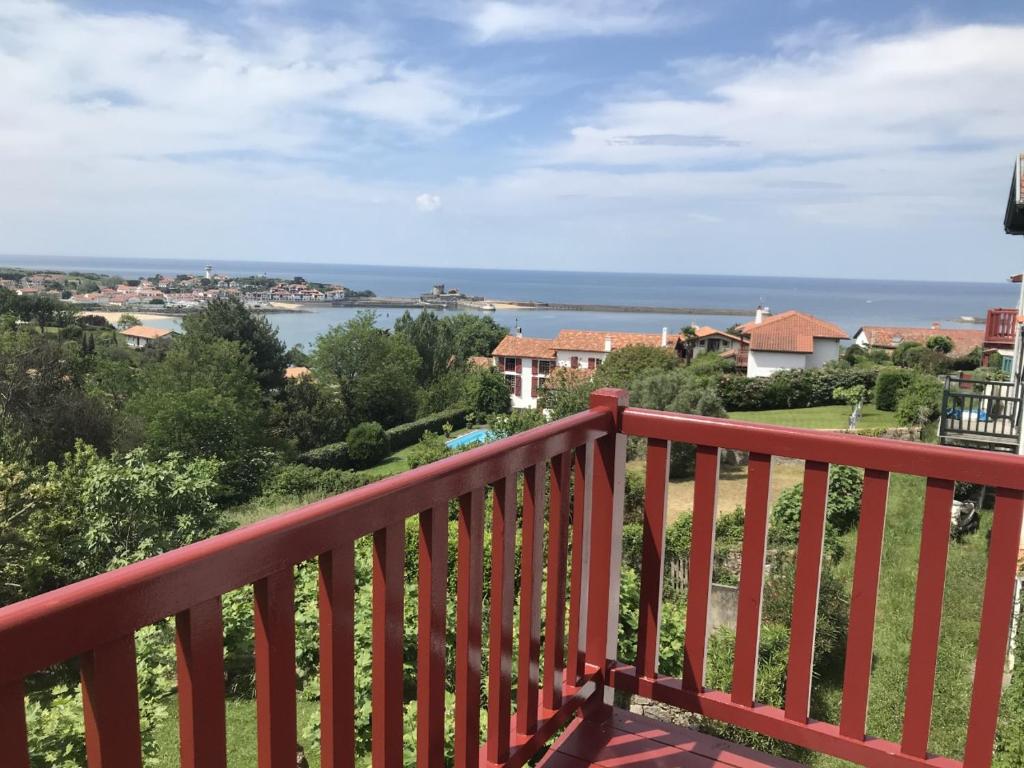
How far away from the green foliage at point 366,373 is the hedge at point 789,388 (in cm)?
2072

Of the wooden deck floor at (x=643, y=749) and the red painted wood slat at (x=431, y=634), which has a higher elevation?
the red painted wood slat at (x=431, y=634)

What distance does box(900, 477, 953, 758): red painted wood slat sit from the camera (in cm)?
164

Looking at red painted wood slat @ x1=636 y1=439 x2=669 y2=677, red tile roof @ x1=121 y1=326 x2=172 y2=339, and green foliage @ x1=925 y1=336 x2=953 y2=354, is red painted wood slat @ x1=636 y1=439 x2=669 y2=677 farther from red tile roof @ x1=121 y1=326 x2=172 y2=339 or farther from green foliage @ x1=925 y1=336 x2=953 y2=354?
red tile roof @ x1=121 y1=326 x2=172 y2=339

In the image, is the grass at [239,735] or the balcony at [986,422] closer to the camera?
the grass at [239,735]

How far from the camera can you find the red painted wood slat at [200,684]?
3.01ft

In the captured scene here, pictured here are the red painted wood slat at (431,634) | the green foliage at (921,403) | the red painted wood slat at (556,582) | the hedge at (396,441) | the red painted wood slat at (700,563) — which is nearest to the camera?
the red painted wood slat at (431,634)

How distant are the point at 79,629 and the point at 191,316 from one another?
4487 cm

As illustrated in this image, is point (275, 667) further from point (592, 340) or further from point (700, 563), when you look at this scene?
point (592, 340)

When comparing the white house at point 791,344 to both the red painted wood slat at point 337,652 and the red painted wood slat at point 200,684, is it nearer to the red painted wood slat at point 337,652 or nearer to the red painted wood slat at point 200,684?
the red painted wood slat at point 337,652

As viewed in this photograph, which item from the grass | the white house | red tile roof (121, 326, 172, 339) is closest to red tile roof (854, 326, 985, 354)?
the white house

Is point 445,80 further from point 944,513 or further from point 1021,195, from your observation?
point 944,513

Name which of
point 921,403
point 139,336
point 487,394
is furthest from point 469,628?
point 139,336

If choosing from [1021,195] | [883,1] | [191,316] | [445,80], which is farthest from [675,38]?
[191,316]

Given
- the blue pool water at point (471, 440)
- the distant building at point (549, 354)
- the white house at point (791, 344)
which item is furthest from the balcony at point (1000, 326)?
the distant building at point (549, 354)
